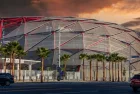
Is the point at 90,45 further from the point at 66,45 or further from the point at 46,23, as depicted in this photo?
the point at 46,23

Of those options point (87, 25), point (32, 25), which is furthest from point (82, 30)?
point (32, 25)

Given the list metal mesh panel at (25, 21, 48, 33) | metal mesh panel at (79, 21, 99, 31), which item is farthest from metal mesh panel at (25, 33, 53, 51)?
metal mesh panel at (79, 21, 99, 31)

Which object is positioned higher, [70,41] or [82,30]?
[82,30]

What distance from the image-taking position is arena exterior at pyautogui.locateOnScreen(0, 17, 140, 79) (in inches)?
6225

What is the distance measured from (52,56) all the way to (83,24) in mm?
27258

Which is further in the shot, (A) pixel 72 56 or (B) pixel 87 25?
(B) pixel 87 25

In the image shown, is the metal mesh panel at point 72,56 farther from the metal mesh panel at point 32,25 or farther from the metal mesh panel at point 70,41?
the metal mesh panel at point 32,25

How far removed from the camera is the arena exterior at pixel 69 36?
519 feet

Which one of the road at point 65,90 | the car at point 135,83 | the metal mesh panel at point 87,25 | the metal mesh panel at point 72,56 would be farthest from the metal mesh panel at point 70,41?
the car at point 135,83

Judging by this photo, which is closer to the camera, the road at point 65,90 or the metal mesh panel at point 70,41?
the road at point 65,90

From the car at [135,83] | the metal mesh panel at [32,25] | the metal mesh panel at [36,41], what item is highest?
the metal mesh panel at [32,25]

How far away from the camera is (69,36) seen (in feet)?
539

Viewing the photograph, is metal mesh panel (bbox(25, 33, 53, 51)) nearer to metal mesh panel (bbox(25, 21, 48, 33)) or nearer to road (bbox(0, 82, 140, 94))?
metal mesh panel (bbox(25, 21, 48, 33))

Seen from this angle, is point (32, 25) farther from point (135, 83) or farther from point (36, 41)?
point (135, 83)
